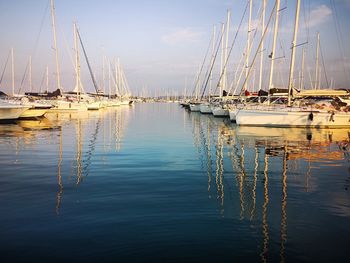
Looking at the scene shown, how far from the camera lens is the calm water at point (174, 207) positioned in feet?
18.5

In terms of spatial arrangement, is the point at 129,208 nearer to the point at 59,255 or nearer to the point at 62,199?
the point at 62,199

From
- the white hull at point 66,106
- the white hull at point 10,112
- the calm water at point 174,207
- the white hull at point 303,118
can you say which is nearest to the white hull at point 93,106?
the white hull at point 66,106

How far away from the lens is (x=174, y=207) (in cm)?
797

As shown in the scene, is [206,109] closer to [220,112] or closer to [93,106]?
[220,112]

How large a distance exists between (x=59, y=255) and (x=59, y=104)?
161 ft

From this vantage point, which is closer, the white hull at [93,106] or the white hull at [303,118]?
the white hull at [303,118]

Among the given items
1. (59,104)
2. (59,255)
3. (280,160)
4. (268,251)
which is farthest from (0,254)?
(59,104)

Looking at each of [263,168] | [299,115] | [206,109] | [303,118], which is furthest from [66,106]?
[263,168]

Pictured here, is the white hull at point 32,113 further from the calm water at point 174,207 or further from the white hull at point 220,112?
the calm water at point 174,207

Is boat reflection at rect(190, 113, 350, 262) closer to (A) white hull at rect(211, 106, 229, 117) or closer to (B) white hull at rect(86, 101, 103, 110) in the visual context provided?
(A) white hull at rect(211, 106, 229, 117)

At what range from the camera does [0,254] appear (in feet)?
17.8

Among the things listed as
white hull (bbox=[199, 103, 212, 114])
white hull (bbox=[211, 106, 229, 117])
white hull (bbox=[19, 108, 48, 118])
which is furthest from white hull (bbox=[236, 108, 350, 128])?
white hull (bbox=[199, 103, 212, 114])

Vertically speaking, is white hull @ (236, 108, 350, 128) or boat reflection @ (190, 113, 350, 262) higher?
white hull @ (236, 108, 350, 128)

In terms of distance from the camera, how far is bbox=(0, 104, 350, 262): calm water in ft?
18.5
